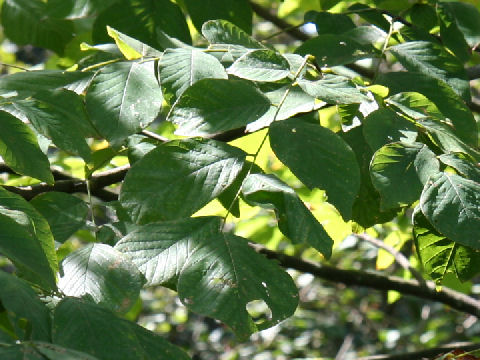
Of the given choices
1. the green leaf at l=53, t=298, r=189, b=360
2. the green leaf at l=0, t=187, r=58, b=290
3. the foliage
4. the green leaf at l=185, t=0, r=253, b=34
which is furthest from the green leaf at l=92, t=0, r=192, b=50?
the green leaf at l=53, t=298, r=189, b=360

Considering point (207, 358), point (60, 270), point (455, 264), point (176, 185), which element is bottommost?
point (207, 358)

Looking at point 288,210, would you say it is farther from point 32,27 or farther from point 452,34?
point 32,27

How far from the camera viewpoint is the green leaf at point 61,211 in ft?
4.28

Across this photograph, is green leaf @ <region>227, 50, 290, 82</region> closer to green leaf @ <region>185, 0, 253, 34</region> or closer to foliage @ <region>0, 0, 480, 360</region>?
foliage @ <region>0, 0, 480, 360</region>

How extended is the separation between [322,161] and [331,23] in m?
0.73

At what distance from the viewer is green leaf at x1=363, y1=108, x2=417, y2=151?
1157 millimetres

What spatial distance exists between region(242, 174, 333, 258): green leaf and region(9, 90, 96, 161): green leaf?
0.87 feet

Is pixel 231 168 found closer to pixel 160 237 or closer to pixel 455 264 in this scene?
pixel 160 237

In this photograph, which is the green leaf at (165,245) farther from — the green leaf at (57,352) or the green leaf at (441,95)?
the green leaf at (441,95)


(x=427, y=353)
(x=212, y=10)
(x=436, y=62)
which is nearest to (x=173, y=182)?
(x=436, y=62)

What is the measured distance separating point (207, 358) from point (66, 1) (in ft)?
14.2

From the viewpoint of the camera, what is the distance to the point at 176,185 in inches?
41.3

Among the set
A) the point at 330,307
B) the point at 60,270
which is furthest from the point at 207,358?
the point at 60,270

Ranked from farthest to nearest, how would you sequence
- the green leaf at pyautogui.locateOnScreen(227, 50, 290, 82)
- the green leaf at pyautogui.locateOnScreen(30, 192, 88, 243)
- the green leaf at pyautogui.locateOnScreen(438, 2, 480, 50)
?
the green leaf at pyautogui.locateOnScreen(438, 2, 480, 50) < the green leaf at pyautogui.locateOnScreen(30, 192, 88, 243) < the green leaf at pyautogui.locateOnScreen(227, 50, 290, 82)
